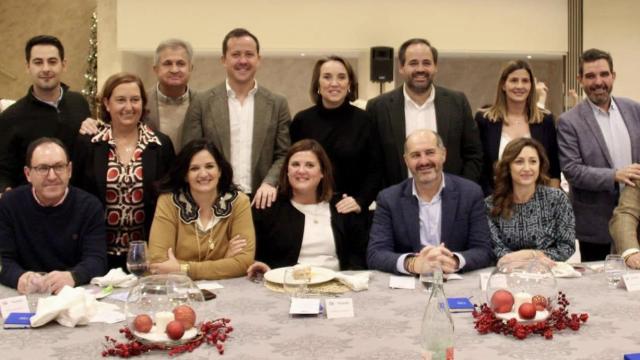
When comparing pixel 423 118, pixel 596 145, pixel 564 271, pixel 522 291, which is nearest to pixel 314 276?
pixel 522 291

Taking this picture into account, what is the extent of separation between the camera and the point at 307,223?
3611 millimetres

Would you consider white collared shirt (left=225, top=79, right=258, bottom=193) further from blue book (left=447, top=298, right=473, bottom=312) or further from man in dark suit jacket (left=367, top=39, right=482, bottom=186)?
blue book (left=447, top=298, right=473, bottom=312)

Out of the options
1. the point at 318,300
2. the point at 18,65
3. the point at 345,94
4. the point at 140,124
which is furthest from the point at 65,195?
the point at 18,65

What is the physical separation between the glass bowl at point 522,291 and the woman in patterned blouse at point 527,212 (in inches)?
39.5

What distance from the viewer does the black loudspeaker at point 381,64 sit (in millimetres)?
8984

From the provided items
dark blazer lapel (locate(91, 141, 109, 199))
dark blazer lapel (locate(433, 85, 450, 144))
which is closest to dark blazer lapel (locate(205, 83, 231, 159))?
dark blazer lapel (locate(91, 141, 109, 199))

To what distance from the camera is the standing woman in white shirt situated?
11.8 ft

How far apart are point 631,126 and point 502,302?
8.03 feet

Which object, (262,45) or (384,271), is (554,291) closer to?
(384,271)

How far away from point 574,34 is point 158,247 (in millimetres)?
7689

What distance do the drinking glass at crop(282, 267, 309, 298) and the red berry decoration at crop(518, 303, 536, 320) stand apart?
78 cm

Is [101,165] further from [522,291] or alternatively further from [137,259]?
[522,291]

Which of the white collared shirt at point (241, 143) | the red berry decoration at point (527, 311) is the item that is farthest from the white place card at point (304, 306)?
the white collared shirt at point (241, 143)

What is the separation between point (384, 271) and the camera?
10.6ft
